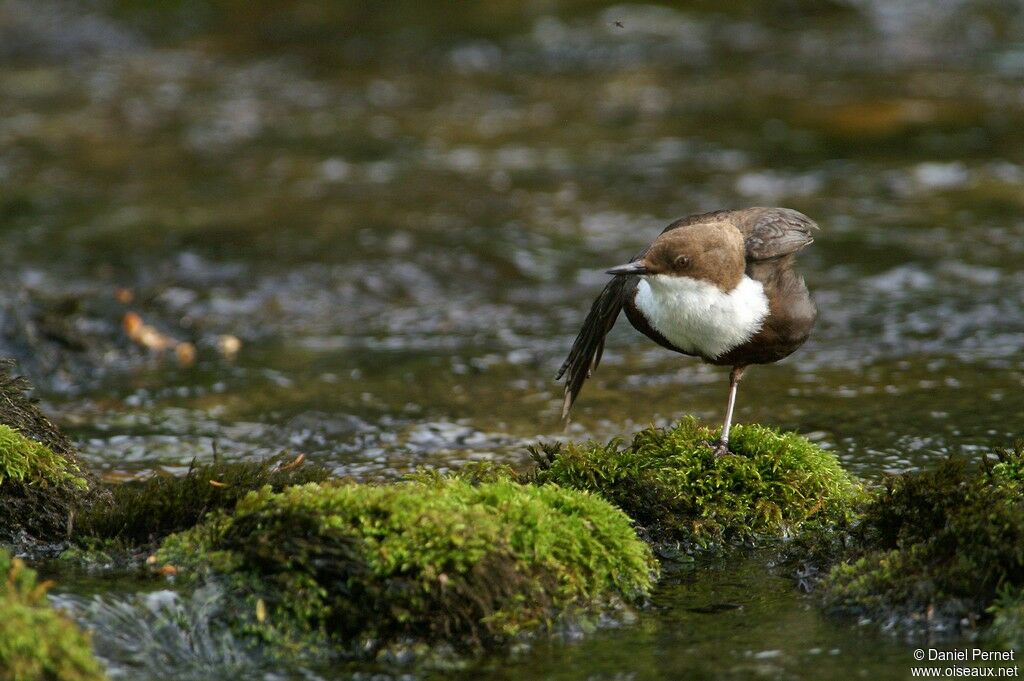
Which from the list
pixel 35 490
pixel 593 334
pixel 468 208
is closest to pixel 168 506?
pixel 35 490

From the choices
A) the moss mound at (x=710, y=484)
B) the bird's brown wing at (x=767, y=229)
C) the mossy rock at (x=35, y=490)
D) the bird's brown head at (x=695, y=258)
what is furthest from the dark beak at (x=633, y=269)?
the mossy rock at (x=35, y=490)

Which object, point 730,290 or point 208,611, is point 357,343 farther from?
point 208,611

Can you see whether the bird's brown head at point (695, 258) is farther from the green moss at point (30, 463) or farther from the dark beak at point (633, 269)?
the green moss at point (30, 463)

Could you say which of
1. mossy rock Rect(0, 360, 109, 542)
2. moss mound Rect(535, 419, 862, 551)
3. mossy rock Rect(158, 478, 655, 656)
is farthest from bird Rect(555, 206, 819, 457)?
mossy rock Rect(0, 360, 109, 542)

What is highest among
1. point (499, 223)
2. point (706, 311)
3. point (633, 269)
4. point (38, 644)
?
point (633, 269)

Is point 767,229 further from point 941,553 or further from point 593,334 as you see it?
point 941,553

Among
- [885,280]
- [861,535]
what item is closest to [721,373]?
[885,280]

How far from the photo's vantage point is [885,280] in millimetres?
8602

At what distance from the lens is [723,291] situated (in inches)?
180

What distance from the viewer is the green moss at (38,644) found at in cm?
291

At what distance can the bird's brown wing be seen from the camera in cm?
473

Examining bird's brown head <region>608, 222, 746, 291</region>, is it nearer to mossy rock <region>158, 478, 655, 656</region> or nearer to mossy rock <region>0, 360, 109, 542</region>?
mossy rock <region>158, 478, 655, 656</region>

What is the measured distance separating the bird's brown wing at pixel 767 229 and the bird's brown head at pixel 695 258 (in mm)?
154

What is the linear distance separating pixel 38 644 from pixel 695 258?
261 cm
